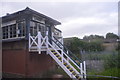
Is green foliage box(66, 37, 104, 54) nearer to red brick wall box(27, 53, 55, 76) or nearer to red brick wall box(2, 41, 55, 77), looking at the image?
red brick wall box(27, 53, 55, 76)

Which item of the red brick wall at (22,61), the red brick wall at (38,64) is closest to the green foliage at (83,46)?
the red brick wall at (38,64)

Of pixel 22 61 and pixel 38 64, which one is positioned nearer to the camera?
pixel 22 61

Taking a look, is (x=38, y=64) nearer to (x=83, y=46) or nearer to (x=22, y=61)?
(x=22, y=61)

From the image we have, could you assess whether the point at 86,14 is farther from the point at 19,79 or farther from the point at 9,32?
the point at 19,79

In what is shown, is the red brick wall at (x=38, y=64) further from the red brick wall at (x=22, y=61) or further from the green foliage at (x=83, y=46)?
the green foliage at (x=83, y=46)

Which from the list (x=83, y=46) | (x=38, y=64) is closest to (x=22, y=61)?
(x=38, y=64)

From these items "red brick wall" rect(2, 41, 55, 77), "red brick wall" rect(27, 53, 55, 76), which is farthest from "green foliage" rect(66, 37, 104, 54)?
"red brick wall" rect(2, 41, 55, 77)

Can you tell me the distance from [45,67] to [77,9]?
20.5 feet

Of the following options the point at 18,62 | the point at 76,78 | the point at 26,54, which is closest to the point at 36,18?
the point at 26,54

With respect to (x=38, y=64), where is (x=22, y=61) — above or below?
above

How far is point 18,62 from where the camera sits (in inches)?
266

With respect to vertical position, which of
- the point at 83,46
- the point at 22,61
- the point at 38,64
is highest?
the point at 83,46

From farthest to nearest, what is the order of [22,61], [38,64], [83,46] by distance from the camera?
[83,46] → [38,64] → [22,61]

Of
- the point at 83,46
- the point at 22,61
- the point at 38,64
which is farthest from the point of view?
the point at 83,46
